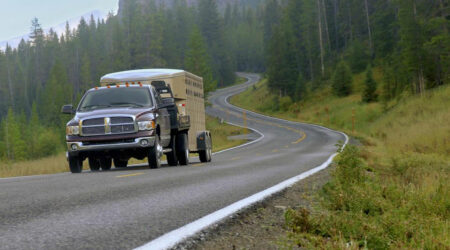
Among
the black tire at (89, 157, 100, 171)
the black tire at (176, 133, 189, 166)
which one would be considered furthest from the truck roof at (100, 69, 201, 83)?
the black tire at (89, 157, 100, 171)

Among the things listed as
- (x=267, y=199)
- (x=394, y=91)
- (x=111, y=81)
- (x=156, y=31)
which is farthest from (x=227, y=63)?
(x=267, y=199)

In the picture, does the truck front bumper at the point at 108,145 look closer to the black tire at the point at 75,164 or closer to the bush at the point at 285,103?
the black tire at the point at 75,164

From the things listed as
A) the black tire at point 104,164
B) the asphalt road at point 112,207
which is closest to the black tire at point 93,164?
the black tire at point 104,164

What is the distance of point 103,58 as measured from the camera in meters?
117

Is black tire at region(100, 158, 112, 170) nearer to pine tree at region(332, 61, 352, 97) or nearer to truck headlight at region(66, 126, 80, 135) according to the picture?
truck headlight at region(66, 126, 80, 135)

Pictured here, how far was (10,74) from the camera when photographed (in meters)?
140

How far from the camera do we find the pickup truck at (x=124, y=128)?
42.2 feet

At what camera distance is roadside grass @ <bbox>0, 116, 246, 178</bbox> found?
54.3 feet

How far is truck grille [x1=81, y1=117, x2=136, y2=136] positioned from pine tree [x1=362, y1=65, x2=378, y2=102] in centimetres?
4732

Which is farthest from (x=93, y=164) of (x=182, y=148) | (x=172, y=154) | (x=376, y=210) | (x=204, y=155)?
(x=376, y=210)

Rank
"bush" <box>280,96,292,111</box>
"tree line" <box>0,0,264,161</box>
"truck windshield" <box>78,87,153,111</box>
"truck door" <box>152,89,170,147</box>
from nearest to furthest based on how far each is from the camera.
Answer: "truck windshield" <box>78,87,153,111</box> → "truck door" <box>152,89,170,147</box> → "bush" <box>280,96,292,111</box> → "tree line" <box>0,0,264,161</box>

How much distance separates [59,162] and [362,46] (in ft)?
204

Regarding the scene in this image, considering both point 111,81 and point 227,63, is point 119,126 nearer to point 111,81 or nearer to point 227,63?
point 111,81

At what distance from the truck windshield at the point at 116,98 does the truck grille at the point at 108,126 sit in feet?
2.89
